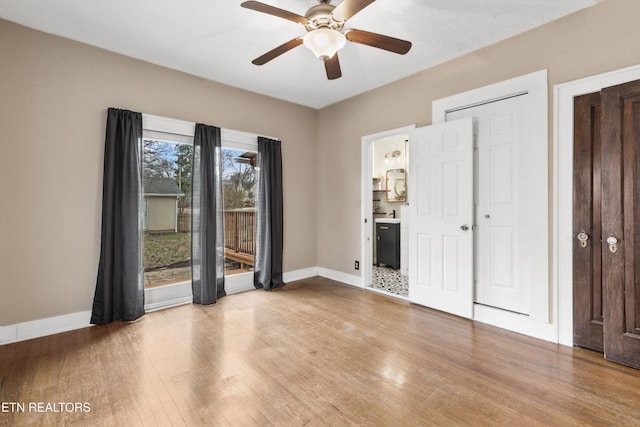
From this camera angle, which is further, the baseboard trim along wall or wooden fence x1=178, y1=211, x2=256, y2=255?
wooden fence x1=178, y1=211, x2=256, y2=255

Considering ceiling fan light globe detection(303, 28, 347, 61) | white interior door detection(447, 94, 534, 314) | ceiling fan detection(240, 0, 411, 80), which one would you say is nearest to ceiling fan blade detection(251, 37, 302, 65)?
ceiling fan detection(240, 0, 411, 80)

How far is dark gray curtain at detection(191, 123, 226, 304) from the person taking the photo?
376 centimetres

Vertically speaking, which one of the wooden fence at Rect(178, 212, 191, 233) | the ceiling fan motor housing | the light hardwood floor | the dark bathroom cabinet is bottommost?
the light hardwood floor

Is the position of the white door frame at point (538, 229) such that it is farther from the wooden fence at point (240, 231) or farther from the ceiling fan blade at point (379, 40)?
the wooden fence at point (240, 231)

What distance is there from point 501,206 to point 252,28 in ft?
9.85

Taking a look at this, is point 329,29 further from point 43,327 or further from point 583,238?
point 43,327

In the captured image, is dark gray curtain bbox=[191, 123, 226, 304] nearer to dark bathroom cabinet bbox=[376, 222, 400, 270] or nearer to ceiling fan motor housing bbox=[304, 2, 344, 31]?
ceiling fan motor housing bbox=[304, 2, 344, 31]

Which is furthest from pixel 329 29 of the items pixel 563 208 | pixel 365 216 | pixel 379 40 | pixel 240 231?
pixel 240 231

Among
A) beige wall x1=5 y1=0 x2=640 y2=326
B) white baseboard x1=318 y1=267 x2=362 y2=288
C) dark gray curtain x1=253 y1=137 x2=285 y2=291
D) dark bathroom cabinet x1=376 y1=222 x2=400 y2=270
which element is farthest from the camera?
dark bathroom cabinet x1=376 y1=222 x2=400 y2=270

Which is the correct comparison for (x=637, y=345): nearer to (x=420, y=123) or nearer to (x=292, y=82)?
(x=420, y=123)

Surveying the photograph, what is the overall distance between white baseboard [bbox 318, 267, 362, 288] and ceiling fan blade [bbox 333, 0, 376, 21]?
11.3ft

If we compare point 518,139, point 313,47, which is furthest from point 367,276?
point 313,47

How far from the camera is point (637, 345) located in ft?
7.34

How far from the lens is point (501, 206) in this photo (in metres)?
3.11
